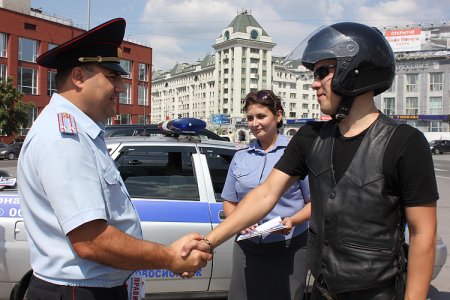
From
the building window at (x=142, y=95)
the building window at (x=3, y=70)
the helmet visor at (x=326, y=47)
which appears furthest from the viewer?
the building window at (x=142, y=95)

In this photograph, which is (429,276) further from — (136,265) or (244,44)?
(244,44)

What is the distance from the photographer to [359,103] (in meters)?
2.09

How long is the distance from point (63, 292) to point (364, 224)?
50.1 inches

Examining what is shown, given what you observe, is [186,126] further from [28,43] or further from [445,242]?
[28,43]

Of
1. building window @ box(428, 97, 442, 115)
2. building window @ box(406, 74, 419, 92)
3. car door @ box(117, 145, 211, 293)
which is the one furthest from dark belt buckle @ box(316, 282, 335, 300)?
building window @ box(406, 74, 419, 92)

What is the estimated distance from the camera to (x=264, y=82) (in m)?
137

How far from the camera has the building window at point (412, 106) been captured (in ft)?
211

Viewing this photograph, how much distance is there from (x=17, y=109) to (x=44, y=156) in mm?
40152

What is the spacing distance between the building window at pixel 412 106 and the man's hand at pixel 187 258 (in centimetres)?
6802

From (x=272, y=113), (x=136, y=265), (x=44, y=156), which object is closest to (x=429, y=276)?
(x=136, y=265)

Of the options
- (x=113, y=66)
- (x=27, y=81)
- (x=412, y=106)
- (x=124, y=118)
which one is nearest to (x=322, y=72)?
(x=113, y=66)

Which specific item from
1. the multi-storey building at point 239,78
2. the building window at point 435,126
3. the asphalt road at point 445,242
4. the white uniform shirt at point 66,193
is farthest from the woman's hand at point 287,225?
the multi-storey building at point 239,78

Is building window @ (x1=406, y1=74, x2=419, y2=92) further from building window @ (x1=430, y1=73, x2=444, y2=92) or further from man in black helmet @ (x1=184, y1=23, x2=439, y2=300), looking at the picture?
man in black helmet @ (x1=184, y1=23, x2=439, y2=300)

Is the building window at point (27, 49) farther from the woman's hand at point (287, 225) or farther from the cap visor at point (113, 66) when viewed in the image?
the cap visor at point (113, 66)
